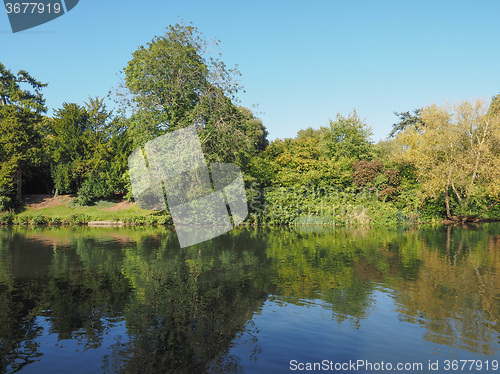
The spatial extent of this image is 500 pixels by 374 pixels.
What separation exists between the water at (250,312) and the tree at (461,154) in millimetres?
15410

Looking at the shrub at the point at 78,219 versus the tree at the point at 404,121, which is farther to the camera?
the tree at the point at 404,121

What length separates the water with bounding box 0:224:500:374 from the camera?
21.3 feet

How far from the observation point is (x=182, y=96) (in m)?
30.0

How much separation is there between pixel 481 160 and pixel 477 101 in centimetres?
460

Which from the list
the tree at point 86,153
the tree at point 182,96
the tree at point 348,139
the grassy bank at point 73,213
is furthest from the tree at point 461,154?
the tree at point 86,153

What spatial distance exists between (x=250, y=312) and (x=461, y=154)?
91.3 ft

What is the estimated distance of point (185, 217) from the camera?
103 ft

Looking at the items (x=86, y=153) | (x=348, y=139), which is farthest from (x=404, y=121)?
(x=86, y=153)

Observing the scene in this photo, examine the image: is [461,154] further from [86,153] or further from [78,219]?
[86,153]

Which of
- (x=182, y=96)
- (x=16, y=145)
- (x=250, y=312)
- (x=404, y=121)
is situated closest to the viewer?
(x=250, y=312)

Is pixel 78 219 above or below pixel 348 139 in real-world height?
below

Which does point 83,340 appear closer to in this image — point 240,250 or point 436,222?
point 240,250

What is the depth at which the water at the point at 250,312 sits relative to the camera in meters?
6.48

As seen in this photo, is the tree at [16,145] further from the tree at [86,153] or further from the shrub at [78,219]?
the shrub at [78,219]
